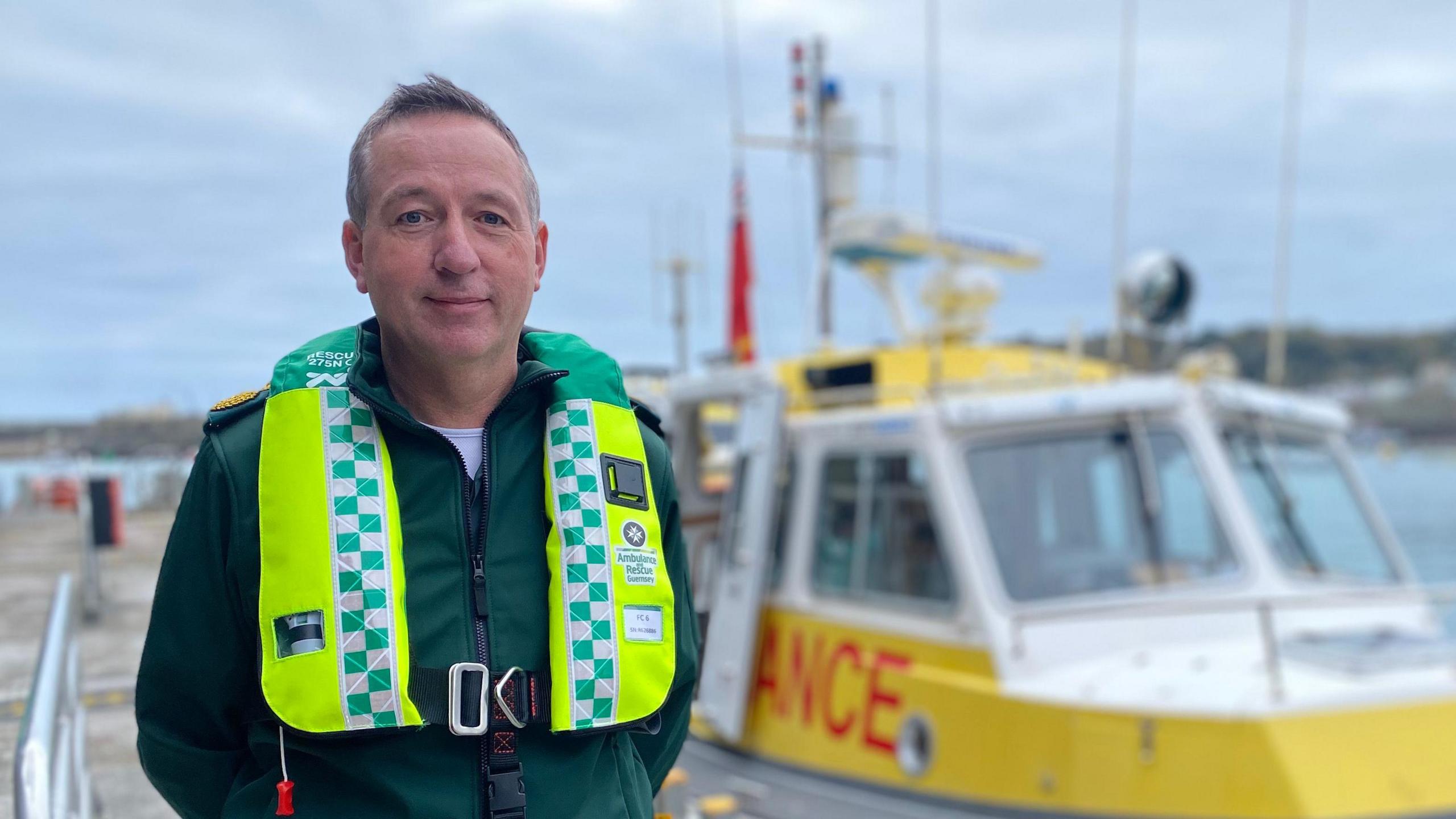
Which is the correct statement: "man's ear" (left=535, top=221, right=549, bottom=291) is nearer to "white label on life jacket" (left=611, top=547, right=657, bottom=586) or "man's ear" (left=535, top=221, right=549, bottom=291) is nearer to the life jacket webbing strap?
"white label on life jacket" (left=611, top=547, right=657, bottom=586)

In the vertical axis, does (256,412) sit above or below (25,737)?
above

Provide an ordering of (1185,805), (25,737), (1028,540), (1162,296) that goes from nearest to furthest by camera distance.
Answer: (25,737), (1185,805), (1028,540), (1162,296)

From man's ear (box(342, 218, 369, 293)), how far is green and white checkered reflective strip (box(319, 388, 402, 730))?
187 millimetres

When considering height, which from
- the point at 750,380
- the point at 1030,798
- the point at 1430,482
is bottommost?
the point at 1430,482

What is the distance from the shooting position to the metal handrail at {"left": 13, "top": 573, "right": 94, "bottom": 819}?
180 centimetres

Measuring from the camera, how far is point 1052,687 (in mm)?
4445

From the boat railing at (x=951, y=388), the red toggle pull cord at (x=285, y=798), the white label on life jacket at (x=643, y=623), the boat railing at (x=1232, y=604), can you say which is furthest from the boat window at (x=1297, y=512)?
the red toggle pull cord at (x=285, y=798)

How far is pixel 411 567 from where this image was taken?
1.46 metres

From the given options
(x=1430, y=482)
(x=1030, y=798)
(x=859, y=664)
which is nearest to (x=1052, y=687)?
(x=1030, y=798)

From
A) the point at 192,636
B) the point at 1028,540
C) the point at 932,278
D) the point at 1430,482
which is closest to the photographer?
the point at 192,636

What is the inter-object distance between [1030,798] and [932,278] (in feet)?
11.2

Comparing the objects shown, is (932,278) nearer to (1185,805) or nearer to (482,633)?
(1185,805)

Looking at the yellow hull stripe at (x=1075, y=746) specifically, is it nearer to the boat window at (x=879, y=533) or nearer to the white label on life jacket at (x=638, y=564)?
the boat window at (x=879, y=533)

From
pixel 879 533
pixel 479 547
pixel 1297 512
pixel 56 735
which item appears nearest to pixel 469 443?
pixel 479 547
